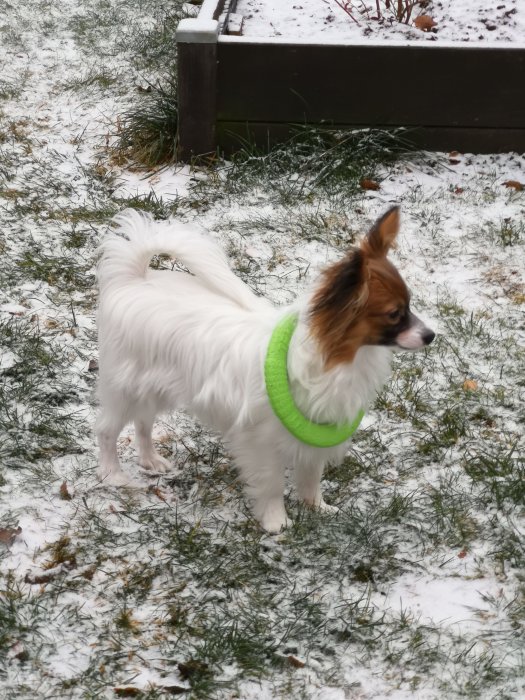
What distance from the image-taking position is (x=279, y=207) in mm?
5383

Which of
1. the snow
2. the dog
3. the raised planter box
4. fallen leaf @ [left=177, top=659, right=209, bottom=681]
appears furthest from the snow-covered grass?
the snow

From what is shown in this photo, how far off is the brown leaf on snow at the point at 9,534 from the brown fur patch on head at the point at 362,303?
135 cm

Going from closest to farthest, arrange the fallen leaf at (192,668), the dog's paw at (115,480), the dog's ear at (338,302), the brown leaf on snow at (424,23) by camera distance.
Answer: the dog's ear at (338,302) < the fallen leaf at (192,668) < the dog's paw at (115,480) < the brown leaf on snow at (424,23)

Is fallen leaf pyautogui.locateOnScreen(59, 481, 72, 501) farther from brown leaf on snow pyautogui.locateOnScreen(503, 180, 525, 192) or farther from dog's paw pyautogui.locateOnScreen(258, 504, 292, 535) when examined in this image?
brown leaf on snow pyautogui.locateOnScreen(503, 180, 525, 192)

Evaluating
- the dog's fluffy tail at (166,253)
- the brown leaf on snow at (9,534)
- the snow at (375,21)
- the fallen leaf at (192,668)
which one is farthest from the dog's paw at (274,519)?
the snow at (375,21)

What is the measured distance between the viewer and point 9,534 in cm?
305

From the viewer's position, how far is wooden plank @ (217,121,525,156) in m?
5.53

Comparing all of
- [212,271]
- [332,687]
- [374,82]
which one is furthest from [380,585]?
[374,82]

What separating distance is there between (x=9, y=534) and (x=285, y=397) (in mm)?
1179

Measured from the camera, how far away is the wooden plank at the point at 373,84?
5.23 metres

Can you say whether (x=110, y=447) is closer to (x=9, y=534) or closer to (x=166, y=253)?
(x=9, y=534)

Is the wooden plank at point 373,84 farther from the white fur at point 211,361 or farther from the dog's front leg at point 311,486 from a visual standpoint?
the dog's front leg at point 311,486

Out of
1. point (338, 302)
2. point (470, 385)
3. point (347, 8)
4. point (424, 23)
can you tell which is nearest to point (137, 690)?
point (338, 302)

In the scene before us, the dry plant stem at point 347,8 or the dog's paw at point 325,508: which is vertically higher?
the dry plant stem at point 347,8
